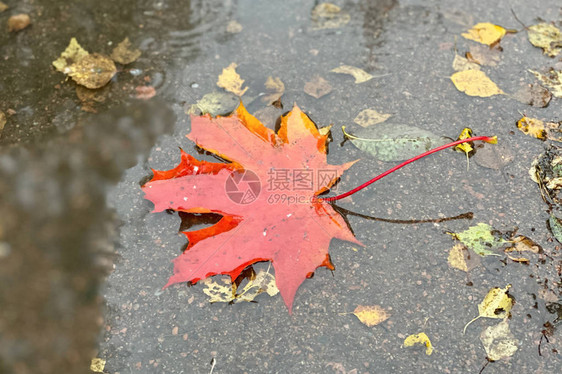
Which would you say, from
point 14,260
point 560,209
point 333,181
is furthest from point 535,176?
point 14,260

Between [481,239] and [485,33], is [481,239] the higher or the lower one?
the lower one

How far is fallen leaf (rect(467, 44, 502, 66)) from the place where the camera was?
2109 mm

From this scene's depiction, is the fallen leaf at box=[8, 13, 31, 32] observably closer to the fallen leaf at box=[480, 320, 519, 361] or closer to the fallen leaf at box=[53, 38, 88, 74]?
the fallen leaf at box=[53, 38, 88, 74]

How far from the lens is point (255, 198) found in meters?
1.63

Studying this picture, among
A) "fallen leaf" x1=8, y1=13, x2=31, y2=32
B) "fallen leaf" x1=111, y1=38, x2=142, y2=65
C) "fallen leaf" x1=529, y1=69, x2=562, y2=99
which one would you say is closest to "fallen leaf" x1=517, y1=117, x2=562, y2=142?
"fallen leaf" x1=529, y1=69, x2=562, y2=99

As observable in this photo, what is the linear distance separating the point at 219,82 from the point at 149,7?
0.68 m

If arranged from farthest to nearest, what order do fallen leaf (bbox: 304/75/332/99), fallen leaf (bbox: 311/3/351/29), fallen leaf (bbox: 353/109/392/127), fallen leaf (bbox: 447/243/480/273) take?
fallen leaf (bbox: 311/3/351/29)
fallen leaf (bbox: 304/75/332/99)
fallen leaf (bbox: 353/109/392/127)
fallen leaf (bbox: 447/243/480/273)

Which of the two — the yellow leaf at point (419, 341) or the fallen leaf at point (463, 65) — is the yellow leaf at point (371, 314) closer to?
the yellow leaf at point (419, 341)

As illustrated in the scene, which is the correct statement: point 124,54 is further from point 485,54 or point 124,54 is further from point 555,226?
point 555,226

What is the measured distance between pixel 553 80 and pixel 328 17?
3.50 feet

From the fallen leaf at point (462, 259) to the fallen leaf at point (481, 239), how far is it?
0.02m

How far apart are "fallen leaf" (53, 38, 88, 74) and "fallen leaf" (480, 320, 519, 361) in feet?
6.84

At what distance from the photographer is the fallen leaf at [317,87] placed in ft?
6.75

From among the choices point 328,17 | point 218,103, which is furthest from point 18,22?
point 328,17
